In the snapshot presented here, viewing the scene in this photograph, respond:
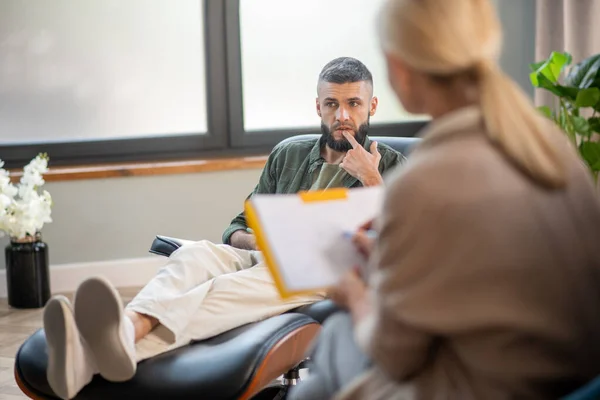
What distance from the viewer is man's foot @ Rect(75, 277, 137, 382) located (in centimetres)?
195

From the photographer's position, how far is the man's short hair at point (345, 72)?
278 centimetres

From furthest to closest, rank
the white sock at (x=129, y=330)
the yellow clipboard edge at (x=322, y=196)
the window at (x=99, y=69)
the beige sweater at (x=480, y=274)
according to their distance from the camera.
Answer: the window at (x=99, y=69) < the white sock at (x=129, y=330) < the yellow clipboard edge at (x=322, y=196) < the beige sweater at (x=480, y=274)

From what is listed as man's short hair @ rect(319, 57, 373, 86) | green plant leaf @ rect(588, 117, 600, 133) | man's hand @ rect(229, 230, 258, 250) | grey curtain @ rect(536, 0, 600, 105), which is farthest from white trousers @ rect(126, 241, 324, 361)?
grey curtain @ rect(536, 0, 600, 105)

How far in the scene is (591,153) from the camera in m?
3.37

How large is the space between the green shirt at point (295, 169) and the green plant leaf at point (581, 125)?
41.7 inches

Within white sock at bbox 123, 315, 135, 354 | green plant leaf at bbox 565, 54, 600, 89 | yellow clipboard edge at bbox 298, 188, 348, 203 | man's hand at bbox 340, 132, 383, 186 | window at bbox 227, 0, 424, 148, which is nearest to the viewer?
yellow clipboard edge at bbox 298, 188, 348, 203

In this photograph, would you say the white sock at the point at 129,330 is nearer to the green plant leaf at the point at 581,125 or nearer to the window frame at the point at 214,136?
the green plant leaf at the point at 581,125

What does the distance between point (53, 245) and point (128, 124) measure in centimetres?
70

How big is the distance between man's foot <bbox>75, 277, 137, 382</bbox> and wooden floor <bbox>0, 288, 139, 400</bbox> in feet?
2.95

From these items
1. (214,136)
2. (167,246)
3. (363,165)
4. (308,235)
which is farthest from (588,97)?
(308,235)

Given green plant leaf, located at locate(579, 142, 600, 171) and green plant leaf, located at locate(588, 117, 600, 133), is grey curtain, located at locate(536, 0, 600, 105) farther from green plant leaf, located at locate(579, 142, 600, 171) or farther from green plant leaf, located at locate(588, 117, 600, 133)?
green plant leaf, located at locate(579, 142, 600, 171)

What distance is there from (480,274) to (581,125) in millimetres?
2431

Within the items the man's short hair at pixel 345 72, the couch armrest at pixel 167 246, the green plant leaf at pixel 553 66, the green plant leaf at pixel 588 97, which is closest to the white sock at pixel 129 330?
the couch armrest at pixel 167 246

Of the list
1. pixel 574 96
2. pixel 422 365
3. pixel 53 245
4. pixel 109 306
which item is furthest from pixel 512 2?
pixel 422 365
